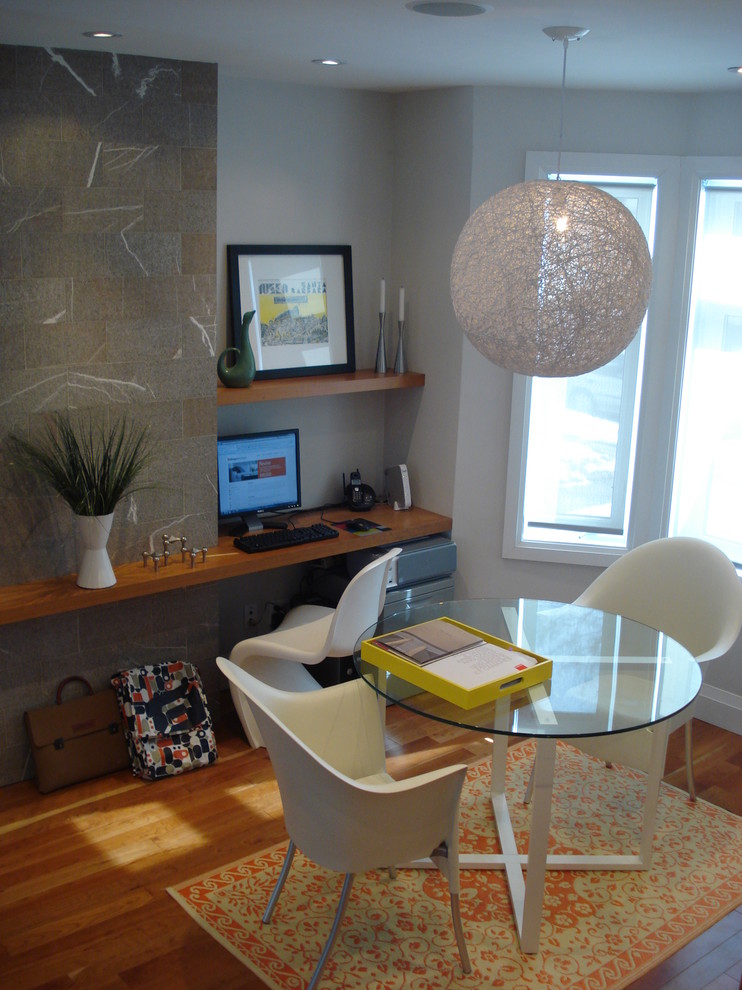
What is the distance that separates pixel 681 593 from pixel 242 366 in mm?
1882

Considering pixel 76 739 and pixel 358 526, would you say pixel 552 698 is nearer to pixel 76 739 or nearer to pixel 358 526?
pixel 358 526

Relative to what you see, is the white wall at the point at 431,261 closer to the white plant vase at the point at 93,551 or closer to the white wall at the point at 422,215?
the white wall at the point at 422,215

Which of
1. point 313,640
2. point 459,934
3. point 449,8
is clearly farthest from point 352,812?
point 449,8

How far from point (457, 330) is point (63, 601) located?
6.52ft

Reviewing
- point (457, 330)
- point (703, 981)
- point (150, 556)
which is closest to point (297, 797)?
point (703, 981)

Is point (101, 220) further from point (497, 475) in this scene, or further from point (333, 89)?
point (497, 475)

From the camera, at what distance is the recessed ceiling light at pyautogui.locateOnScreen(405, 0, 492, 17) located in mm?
2418

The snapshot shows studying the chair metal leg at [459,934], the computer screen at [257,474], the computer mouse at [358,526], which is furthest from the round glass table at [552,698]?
the computer screen at [257,474]

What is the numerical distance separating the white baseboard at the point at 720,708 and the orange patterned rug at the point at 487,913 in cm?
73

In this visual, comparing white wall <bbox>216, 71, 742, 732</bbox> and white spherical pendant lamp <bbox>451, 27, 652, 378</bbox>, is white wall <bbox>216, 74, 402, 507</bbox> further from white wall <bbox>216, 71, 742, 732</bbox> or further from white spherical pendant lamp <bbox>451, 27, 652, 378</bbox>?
white spherical pendant lamp <bbox>451, 27, 652, 378</bbox>

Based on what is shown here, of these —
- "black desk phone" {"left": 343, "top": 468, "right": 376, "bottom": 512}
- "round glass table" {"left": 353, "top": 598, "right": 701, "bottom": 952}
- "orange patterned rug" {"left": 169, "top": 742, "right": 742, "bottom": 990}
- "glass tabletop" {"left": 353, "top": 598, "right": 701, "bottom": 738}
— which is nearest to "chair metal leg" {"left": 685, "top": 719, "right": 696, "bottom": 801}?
"orange patterned rug" {"left": 169, "top": 742, "right": 742, "bottom": 990}

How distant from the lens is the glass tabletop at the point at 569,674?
8.47ft

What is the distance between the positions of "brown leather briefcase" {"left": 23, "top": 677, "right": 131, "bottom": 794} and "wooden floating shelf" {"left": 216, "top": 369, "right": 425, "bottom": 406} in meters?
1.23

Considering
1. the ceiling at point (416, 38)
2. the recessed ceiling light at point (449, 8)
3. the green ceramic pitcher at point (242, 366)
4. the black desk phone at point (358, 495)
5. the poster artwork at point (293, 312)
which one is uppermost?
the ceiling at point (416, 38)
